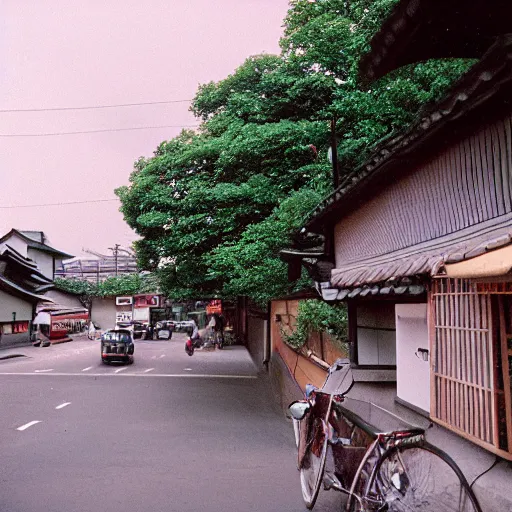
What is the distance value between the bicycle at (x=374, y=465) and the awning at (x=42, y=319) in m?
33.8

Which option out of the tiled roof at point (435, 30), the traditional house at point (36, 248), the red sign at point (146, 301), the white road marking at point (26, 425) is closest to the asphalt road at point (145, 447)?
the white road marking at point (26, 425)

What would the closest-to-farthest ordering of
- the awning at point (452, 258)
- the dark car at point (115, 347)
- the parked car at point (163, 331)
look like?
the awning at point (452, 258) < the dark car at point (115, 347) < the parked car at point (163, 331)

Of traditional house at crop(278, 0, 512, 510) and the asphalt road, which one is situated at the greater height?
traditional house at crop(278, 0, 512, 510)

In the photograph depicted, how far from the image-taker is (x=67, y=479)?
632 centimetres

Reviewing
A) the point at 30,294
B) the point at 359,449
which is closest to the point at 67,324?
the point at 30,294

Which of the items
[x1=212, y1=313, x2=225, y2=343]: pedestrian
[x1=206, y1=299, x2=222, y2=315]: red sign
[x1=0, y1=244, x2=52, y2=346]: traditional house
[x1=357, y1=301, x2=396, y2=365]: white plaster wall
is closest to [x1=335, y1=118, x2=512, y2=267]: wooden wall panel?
[x1=357, y1=301, x2=396, y2=365]: white plaster wall

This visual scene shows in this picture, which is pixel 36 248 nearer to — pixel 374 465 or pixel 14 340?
pixel 14 340

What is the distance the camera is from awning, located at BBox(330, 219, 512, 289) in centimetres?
299

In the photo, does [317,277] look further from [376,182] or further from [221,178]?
[221,178]

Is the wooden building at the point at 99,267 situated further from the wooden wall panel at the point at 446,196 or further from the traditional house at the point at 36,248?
the wooden wall panel at the point at 446,196

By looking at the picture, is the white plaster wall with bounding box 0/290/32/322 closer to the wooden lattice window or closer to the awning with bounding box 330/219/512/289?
the awning with bounding box 330/219/512/289

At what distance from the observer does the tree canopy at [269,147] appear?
1266 centimetres

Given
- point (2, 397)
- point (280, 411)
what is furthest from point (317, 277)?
point (2, 397)

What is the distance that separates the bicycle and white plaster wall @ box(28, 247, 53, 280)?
43.4 m
